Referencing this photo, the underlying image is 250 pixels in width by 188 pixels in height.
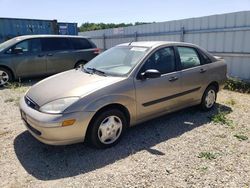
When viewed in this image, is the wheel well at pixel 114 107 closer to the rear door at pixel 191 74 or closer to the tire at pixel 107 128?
the tire at pixel 107 128

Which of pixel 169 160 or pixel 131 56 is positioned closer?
pixel 169 160

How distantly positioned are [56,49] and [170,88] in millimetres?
5983

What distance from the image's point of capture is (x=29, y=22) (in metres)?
13.0

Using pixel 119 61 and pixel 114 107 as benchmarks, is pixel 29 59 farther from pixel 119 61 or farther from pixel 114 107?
pixel 114 107

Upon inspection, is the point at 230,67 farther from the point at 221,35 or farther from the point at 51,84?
the point at 51,84

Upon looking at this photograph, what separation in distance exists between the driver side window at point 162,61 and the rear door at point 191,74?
214 mm

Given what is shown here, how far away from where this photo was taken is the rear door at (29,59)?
27.4ft

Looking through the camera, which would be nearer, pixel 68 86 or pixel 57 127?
pixel 57 127

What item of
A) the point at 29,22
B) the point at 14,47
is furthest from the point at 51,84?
the point at 29,22

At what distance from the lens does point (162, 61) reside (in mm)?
4422

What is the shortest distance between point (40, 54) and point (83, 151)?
6.01 metres

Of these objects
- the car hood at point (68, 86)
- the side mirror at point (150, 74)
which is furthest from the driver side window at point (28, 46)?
the side mirror at point (150, 74)

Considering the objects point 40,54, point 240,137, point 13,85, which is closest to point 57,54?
point 40,54

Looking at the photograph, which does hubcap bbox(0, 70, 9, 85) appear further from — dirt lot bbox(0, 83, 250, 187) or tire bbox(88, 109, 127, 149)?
tire bbox(88, 109, 127, 149)
